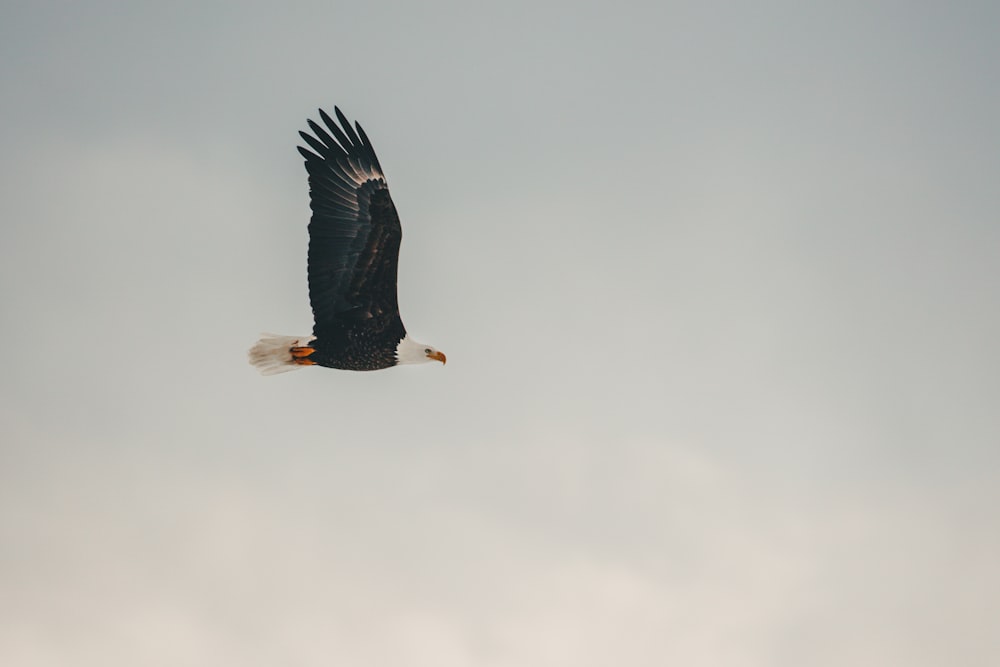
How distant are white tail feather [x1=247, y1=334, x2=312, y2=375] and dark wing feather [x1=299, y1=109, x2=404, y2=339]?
0.62m

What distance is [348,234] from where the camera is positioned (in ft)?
69.3

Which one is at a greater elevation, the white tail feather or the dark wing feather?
the dark wing feather

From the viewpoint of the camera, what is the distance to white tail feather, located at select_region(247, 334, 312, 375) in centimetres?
2177

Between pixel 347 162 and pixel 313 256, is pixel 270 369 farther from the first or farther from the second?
pixel 347 162

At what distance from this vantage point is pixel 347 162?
840 inches

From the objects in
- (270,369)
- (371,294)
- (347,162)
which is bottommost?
(270,369)

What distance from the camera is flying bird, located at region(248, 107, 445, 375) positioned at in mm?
21078

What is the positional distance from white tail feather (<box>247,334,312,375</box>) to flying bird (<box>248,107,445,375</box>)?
40 mm

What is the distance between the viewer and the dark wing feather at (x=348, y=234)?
69.1 feet

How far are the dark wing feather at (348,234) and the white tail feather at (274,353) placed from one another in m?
0.62

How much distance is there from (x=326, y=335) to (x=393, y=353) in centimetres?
109

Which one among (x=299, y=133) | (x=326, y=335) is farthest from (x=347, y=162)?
(x=326, y=335)

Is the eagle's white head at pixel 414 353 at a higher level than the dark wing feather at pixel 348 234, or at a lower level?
lower

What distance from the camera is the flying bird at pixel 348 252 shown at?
2108cm
